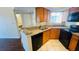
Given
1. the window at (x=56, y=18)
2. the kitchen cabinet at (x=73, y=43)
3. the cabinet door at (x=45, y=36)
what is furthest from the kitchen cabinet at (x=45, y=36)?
the kitchen cabinet at (x=73, y=43)

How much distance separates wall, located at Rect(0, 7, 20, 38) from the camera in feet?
2.76

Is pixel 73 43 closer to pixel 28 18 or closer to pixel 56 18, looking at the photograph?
pixel 56 18

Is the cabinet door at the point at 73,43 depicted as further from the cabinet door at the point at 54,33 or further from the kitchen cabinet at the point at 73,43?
the cabinet door at the point at 54,33

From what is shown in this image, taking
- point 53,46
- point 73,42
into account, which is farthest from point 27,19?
point 73,42

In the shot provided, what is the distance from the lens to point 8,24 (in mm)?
896

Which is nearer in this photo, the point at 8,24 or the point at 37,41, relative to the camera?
the point at 8,24

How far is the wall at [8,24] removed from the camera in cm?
84

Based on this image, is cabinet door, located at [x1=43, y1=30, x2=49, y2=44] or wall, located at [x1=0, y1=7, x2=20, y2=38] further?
cabinet door, located at [x1=43, y1=30, x2=49, y2=44]

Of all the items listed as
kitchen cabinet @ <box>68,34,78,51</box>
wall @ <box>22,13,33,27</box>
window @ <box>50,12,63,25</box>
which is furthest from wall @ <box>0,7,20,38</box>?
kitchen cabinet @ <box>68,34,78,51</box>

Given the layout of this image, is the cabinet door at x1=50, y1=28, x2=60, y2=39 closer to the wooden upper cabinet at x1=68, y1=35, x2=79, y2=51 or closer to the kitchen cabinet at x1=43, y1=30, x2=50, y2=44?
the kitchen cabinet at x1=43, y1=30, x2=50, y2=44

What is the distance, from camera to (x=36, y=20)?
3.03 feet
